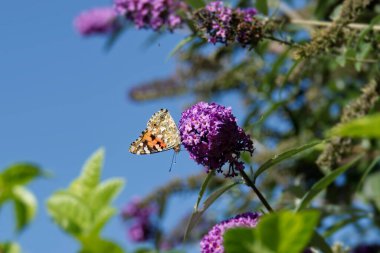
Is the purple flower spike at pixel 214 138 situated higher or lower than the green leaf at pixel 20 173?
higher

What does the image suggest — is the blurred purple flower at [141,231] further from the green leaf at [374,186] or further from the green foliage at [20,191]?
the green foliage at [20,191]

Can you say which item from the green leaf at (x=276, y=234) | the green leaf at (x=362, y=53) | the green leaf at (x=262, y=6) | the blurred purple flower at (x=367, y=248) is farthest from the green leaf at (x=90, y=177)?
the blurred purple flower at (x=367, y=248)

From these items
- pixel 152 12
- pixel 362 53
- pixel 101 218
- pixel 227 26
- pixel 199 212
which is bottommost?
pixel 101 218

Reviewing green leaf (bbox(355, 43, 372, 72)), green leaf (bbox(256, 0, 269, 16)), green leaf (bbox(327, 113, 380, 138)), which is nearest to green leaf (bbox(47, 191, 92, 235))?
green leaf (bbox(327, 113, 380, 138))

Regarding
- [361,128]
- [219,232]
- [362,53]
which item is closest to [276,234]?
[361,128]

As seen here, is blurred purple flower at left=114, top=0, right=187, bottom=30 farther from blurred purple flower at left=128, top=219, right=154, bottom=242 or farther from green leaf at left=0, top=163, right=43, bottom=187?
blurred purple flower at left=128, top=219, right=154, bottom=242

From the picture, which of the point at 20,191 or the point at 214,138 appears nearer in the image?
the point at 20,191

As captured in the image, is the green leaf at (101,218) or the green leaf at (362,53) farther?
the green leaf at (362,53)

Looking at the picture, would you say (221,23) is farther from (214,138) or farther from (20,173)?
(20,173)

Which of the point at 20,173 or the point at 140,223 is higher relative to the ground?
the point at 140,223
